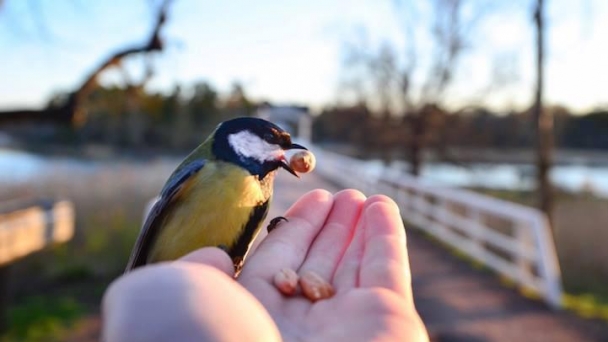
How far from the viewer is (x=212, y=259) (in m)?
1.30

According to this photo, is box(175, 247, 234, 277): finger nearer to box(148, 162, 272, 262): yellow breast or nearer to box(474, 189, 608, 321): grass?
box(148, 162, 272, 262): yellow breast

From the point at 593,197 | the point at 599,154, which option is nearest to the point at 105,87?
the point at 593,197

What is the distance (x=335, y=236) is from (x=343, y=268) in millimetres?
176

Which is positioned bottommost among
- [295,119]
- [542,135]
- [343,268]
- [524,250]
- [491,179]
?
[491,179]

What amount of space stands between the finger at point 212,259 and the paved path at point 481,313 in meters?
2.85

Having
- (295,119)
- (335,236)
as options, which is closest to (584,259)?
(295,119)

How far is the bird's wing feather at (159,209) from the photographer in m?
1.73

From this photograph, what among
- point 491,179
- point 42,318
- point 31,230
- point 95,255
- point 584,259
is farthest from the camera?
point 491,179

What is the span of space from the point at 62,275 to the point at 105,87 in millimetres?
4107

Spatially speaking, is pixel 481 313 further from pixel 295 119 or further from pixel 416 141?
pixel 416 141

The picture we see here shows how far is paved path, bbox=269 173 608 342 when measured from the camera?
16.8 feet

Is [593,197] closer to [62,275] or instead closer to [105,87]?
[62,275]

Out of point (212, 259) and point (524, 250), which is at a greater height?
point (212, 259)

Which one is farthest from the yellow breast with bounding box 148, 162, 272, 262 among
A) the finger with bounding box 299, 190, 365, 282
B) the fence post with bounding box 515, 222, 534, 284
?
the fence post with bounding box 515, 222, 534, 284
